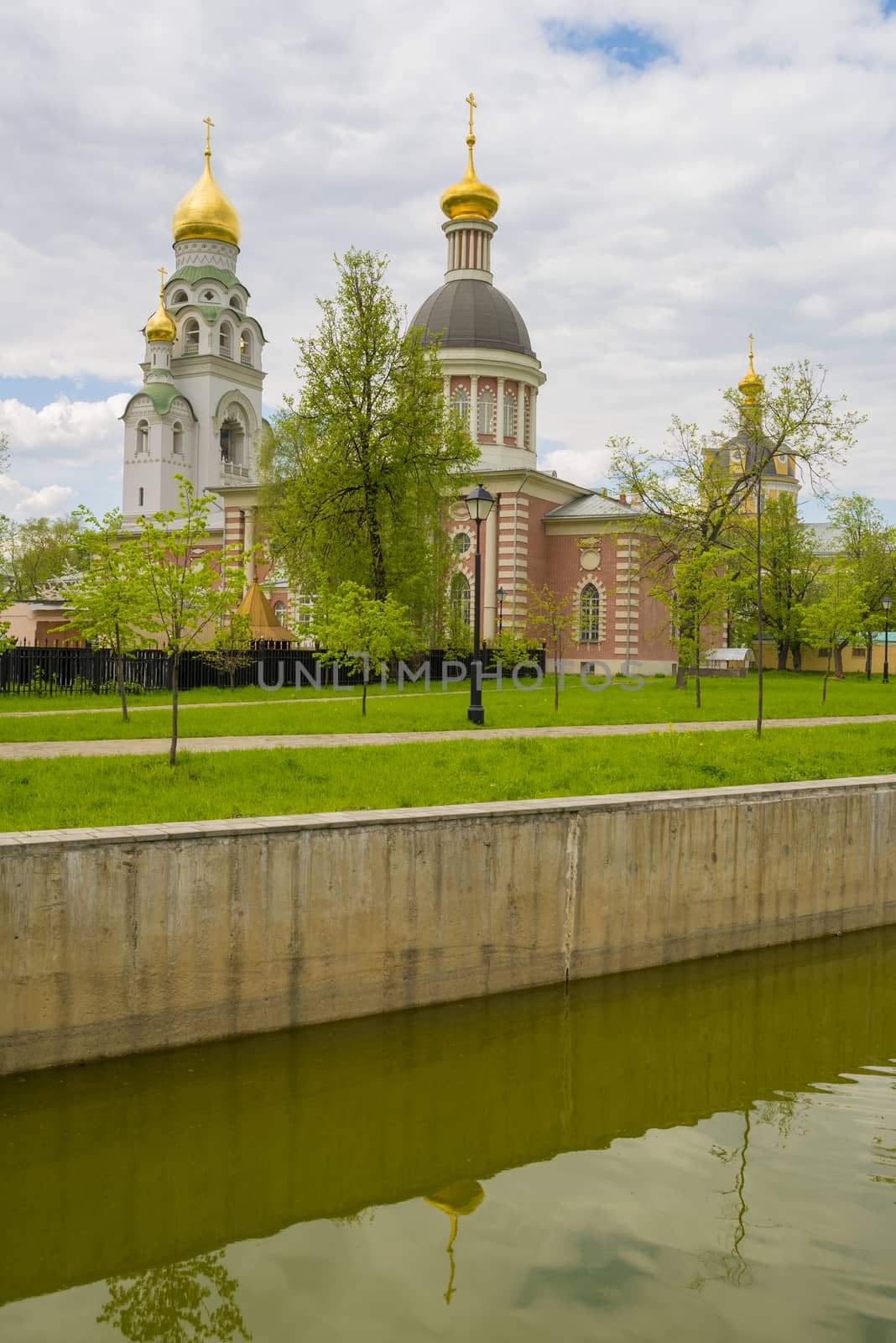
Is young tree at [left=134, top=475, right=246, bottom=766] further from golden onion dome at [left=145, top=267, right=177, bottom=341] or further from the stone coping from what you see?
golden onion dome at [left=145, top=267, right=177, bottom=341]

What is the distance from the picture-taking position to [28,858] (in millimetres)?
6828

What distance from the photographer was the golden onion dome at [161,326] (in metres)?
60.7

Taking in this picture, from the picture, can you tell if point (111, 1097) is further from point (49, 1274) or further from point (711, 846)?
point (711, 846)

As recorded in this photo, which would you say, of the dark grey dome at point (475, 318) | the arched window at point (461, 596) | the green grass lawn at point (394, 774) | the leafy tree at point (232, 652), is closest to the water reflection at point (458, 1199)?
the green grass lawn at point (394, 774)

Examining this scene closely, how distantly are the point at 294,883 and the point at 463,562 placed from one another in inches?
1448

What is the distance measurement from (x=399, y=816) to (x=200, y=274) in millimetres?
59091

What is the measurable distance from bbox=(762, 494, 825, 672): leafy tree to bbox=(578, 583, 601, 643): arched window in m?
10.0

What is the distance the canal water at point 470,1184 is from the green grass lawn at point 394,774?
2.19 meters

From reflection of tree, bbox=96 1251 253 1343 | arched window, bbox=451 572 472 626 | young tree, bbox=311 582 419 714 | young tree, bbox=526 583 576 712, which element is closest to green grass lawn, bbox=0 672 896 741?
young tree, bbox=311 582 419 714

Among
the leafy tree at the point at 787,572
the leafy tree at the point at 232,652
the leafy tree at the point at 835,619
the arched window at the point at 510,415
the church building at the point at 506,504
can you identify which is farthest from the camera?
the leafy tree at the point at 787,572

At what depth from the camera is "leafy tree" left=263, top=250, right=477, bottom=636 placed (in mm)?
29516

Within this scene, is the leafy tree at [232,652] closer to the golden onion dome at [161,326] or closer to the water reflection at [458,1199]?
the water reflection at [458,1199]

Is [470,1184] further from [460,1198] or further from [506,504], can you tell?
[506,504]

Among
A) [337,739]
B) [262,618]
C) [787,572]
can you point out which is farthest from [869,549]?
[337,739]
